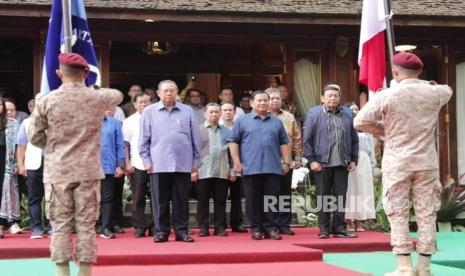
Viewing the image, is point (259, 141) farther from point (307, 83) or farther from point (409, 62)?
point (307, 83)

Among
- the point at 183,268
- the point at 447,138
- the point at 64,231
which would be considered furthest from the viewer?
the point at 447,138

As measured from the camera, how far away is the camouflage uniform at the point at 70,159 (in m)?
6.80

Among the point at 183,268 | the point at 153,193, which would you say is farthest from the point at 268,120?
the point at 183,268

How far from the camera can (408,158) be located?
24.0 ft

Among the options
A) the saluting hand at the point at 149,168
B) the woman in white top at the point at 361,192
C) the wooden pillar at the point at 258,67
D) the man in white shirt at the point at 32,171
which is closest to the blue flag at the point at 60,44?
the saluting hand at the point at 149,168

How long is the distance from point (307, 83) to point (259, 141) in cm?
427

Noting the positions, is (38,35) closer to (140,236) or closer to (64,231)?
(140,236)

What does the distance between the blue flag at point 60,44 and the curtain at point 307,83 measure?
608 centimetres

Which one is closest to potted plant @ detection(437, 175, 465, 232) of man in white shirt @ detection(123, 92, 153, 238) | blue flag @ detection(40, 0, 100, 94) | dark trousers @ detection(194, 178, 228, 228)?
dark trousers @ detection(194, 178, 228, 228)

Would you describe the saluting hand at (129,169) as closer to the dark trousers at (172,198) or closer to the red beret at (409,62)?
the dark trousers at (172,198)

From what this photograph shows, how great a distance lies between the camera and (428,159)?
7352 mm

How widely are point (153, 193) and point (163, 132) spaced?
2.40ft

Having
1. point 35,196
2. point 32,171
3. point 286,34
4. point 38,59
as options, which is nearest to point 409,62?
point 32,171

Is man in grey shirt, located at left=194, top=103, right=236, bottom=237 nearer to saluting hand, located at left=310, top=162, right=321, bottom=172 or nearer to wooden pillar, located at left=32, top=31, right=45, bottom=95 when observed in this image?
saluting hand, located at left=310, top=162, right=321, bottom=172
